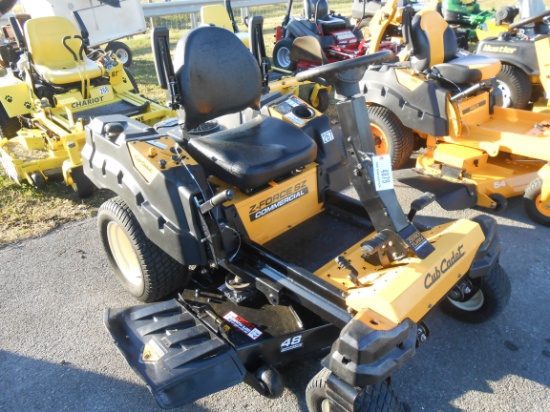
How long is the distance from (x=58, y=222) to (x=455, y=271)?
3.06 metres

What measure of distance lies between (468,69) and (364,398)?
2.92 metres

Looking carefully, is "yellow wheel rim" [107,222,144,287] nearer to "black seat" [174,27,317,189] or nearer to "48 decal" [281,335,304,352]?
"black seat" [174,27,317,189]

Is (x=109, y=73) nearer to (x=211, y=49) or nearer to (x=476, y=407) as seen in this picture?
(x=211, y=49)

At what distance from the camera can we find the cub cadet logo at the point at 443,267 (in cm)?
190

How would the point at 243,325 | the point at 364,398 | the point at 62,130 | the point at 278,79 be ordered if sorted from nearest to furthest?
the point at 364,398 → the point at 243,325 → the point at 62,130 → the point at 278,79

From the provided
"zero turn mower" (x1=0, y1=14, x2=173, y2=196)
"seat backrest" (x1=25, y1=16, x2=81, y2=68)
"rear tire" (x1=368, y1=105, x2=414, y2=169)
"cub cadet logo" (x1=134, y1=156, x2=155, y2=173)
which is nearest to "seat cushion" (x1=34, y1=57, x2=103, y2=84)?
"zero turn mower" (x1=0, y1=14, x2=173, y2=196)

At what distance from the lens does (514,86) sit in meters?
5.15

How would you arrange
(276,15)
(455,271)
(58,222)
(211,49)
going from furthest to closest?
(276,15)
(58,222)
(211,49)
(455,271)

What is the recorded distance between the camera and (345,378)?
167cm

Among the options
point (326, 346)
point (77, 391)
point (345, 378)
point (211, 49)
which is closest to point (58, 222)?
point (77, 391)

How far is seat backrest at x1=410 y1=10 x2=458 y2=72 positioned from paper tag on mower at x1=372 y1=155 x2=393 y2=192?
2.36 m

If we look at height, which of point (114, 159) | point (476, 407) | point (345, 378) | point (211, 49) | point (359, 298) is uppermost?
point (211, 49)

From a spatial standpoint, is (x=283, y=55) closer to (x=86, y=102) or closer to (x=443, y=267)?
(x=86, y=102)

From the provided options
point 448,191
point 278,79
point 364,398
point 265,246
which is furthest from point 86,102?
point 364,398
